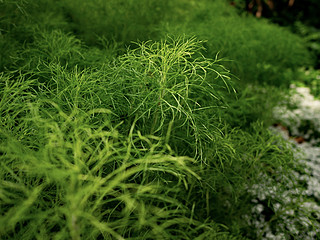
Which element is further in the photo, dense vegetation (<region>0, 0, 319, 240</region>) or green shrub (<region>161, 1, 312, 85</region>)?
green shrub (<region>161, 1, 312, 85</region>)

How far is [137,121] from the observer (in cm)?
105

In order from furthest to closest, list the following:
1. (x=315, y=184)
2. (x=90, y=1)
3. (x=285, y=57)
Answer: (x=285, y=57) < (x=90, y=1) < (x=315, y=184)

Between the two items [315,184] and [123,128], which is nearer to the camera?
[123,128]

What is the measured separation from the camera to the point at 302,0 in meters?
4.77

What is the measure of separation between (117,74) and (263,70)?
6.36ft

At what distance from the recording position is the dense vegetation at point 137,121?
0.69m

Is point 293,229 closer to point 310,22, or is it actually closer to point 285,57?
point 285,57

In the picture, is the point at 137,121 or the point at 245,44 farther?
the point at 245,44

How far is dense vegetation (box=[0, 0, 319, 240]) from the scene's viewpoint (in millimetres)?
690

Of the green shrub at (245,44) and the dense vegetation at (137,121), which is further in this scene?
the green shrub at (245,44)

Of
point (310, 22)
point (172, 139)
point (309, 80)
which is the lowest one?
point (309, 80)

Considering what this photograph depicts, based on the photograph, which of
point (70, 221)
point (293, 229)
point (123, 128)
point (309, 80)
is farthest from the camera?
point (309, 80)

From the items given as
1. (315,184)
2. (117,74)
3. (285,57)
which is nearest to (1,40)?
(117,74)

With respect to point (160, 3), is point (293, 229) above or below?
below
